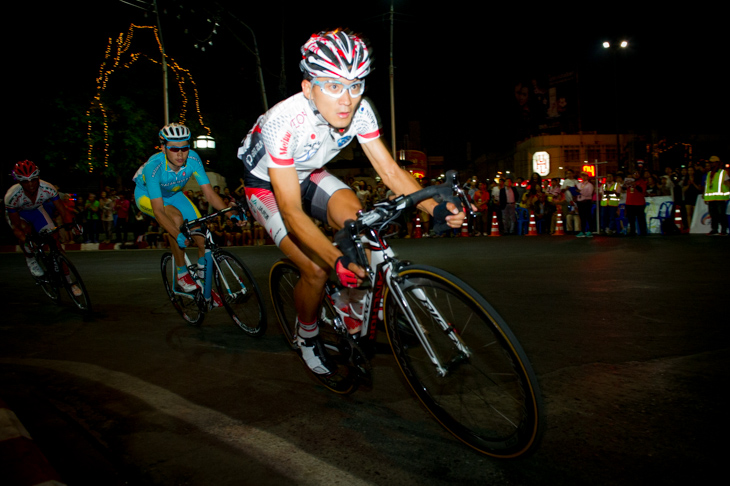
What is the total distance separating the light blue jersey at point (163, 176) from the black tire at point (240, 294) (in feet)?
3.69

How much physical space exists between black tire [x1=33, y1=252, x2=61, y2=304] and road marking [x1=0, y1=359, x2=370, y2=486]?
3.81 m

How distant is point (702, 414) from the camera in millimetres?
2990

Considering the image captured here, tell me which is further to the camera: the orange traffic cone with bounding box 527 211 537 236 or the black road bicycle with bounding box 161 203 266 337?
the orange traffic cone with bounding box 527 211 537 236

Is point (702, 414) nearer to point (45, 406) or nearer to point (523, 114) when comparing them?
point (45, 406)

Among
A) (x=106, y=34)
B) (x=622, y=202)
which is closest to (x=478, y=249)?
(x=622, y=202)

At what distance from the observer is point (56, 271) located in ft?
25.4

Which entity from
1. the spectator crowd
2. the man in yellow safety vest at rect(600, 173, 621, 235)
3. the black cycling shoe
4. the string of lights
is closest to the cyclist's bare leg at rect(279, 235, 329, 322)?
the black cycling shoe

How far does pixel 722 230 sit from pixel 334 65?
14.2 metres

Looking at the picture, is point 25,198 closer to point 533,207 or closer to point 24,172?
point 24,172

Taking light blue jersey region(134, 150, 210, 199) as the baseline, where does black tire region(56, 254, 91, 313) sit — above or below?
below

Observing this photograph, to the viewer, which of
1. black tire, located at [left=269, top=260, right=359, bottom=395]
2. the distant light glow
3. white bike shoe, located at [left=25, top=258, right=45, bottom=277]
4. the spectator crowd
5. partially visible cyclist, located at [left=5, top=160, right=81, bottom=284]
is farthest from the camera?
the distant light glow

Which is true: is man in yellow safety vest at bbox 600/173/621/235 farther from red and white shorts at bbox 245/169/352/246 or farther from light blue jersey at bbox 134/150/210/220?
red and white shorts at bbox 245/169/352/246

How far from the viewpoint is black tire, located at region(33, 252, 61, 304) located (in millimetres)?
7895

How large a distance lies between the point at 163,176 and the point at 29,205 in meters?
3.44
